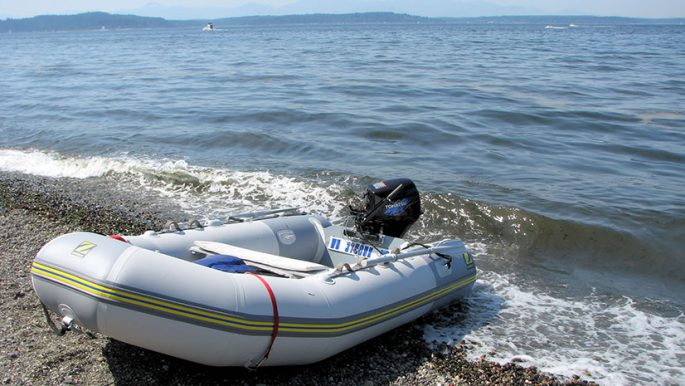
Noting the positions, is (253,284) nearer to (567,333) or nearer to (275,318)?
(275,318)

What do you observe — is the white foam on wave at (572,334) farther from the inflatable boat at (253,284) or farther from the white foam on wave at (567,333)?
the inflatable boat at (253,284)

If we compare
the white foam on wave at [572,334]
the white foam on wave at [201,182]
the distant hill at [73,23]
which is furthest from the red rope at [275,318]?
the distant hill at [73,23]

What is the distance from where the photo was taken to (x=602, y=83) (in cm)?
1838

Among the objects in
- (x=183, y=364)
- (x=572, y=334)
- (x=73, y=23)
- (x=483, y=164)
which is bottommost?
(x=73, y=23)

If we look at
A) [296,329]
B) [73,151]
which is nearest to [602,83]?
[73,151]

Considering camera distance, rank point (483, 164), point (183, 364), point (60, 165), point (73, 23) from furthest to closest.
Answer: point (73, 23)
point (60, 165)
point (483, 164)
point (183, 364)

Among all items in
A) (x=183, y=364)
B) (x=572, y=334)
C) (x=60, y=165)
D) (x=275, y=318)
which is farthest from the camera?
(x=60, y=165)

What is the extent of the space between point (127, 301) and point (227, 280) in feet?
2.00

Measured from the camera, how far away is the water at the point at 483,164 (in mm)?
5301

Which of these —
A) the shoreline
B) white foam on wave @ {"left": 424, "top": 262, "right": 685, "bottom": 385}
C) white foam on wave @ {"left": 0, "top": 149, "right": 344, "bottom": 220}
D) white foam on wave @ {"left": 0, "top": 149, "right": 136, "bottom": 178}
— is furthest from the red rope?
white foam on wave @ {"left": 0, "top": 149, "right": 136, "bottom": 178}

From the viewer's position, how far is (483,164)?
395 inches

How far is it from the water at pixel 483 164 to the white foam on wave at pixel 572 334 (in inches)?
0.7

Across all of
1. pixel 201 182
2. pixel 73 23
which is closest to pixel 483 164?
pixel 201 182

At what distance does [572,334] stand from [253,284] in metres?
2.77
